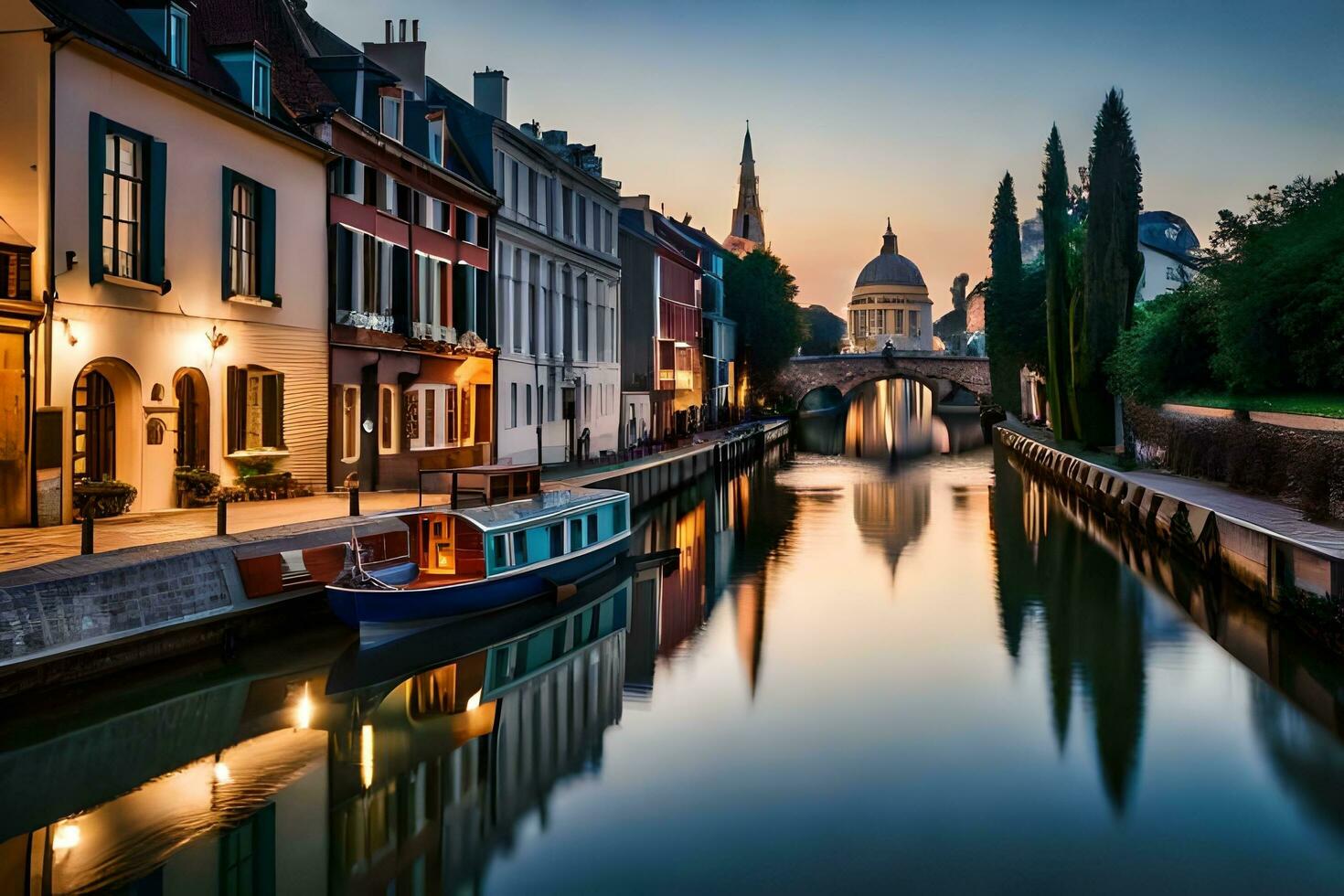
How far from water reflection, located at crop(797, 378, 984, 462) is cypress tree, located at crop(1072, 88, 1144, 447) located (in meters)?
20.0

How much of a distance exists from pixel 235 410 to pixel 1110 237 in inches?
1208

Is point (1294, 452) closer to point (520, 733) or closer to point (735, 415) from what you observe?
point (520, 733)

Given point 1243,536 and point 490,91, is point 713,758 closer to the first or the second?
point 1243,536

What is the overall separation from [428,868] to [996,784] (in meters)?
5.36

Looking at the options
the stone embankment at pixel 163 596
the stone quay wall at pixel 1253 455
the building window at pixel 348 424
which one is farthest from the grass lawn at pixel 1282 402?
the building window at pixel 348 424

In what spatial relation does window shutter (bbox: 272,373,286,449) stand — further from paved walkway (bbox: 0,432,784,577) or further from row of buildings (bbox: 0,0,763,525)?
paved walkway (bbox: 0,432,784,577)

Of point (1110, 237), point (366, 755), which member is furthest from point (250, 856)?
point (1110, 237)

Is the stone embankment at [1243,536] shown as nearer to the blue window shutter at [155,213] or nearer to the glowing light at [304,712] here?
the glowing light at [304,712]

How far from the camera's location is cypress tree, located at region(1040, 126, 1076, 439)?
160 ft

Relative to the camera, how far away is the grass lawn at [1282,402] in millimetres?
25970

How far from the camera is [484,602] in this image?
60.7ft

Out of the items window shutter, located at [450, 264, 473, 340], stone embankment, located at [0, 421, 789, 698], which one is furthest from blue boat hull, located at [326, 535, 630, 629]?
window shutter, located at [450, 264, 473, 340]

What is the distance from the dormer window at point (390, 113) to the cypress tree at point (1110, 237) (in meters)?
24.8

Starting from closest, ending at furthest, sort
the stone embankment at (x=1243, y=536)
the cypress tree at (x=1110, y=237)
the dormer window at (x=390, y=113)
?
the stone embankment at (x=1243, y=536)
the dormer window at (x=390, y=113)
the cypress tree at (x=1110, y=237)
